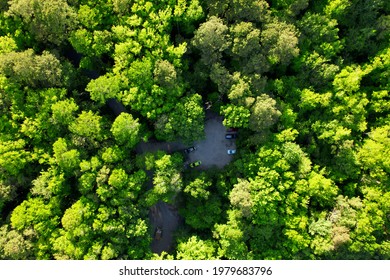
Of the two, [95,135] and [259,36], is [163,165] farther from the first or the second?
[259,36]

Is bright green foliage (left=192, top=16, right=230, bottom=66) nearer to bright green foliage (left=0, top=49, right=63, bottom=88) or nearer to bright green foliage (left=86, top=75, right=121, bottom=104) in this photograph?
bright green foliage (left=86, top=75, right=121, bottom=104)

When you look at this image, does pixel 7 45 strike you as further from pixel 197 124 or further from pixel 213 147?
pixel 213 147

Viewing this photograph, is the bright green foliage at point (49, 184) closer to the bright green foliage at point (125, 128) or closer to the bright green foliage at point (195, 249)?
the bright green foliage at point (125, 128)

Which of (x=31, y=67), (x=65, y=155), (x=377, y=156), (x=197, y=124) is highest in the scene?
(x=31, y=67)

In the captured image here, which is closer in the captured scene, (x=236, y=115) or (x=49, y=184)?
(x=49, y=184)

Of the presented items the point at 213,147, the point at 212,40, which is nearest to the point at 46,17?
the point at 212,40

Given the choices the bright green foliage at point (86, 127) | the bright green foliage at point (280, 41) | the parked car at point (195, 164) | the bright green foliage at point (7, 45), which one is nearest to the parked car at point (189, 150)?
the parked car at point (195, 164)

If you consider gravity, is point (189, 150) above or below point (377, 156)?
above
